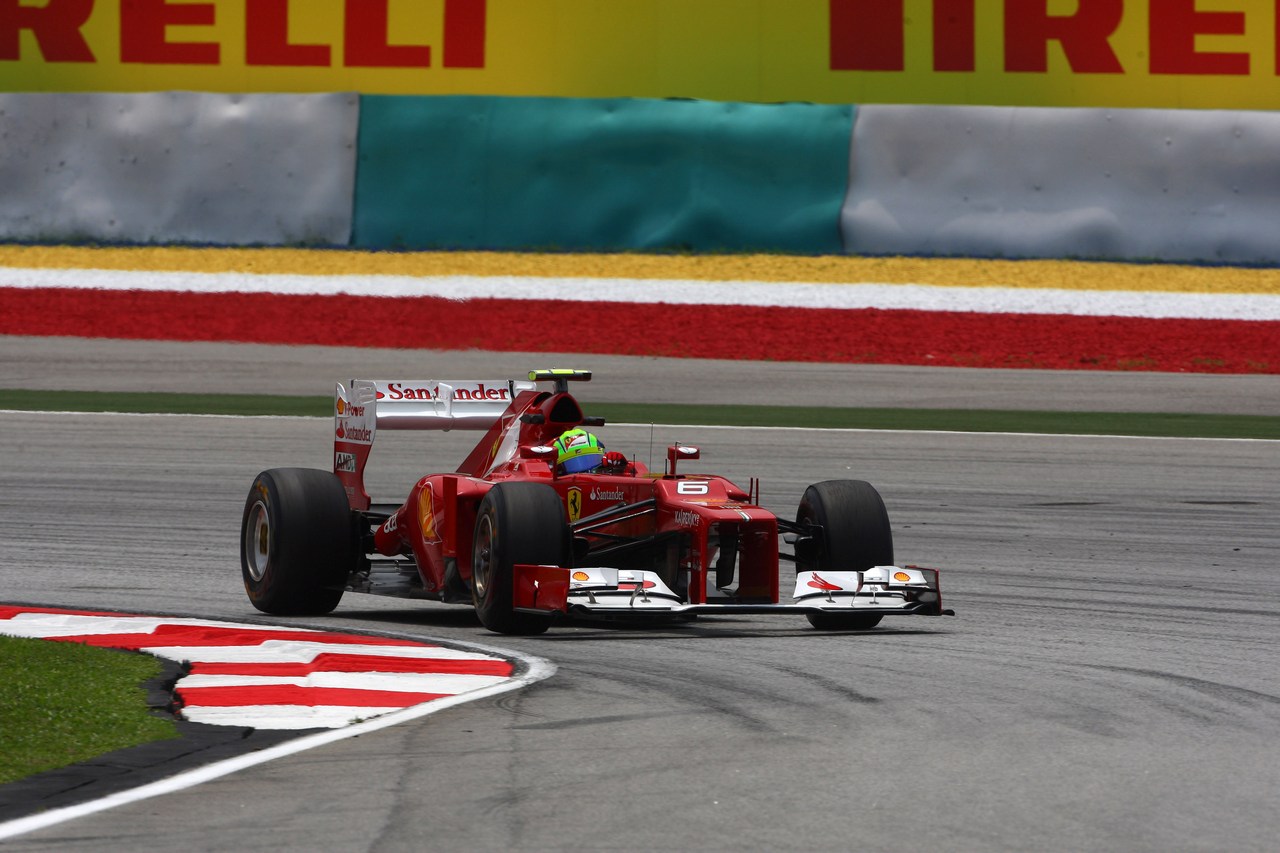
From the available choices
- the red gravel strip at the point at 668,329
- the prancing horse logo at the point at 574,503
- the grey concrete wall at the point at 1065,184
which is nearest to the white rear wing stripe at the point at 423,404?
the prancing horse logo at the point at 574,503

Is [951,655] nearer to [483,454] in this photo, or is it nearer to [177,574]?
[483,454]

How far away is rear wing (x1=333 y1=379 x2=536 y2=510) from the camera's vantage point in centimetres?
1075

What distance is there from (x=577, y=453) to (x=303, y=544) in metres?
1.45

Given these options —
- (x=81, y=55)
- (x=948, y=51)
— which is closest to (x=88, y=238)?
(x=81, y=55)

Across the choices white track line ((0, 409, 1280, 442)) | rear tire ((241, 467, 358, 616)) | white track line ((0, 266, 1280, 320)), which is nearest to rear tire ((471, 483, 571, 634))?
rear tire ((241, 467, 358, 616))

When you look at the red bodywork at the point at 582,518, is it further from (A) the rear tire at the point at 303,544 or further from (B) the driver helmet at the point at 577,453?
(A) the rear tire at the point at 303,544

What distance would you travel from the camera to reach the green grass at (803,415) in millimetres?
19203

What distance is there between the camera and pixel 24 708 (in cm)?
669

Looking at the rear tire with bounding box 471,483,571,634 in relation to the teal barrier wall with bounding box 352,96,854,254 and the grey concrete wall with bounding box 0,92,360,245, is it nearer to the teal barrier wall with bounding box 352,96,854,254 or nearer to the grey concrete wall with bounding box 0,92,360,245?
the teal barrier wall with bounding box 352,96,854,254

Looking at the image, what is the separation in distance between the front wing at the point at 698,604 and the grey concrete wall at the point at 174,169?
19.7 meters

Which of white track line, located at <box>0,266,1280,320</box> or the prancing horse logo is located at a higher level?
white track line, located at <box>0,266,1280,320</box>

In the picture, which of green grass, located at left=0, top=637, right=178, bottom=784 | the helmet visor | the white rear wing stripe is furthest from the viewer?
the white rear wing stripe

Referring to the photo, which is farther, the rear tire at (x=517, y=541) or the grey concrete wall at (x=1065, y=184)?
the grey concrete wall at (x=1065, y=184)

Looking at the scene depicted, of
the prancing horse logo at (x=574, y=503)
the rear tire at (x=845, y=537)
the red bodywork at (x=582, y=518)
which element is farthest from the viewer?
the prancing horse logo at (x=574, y=503)
